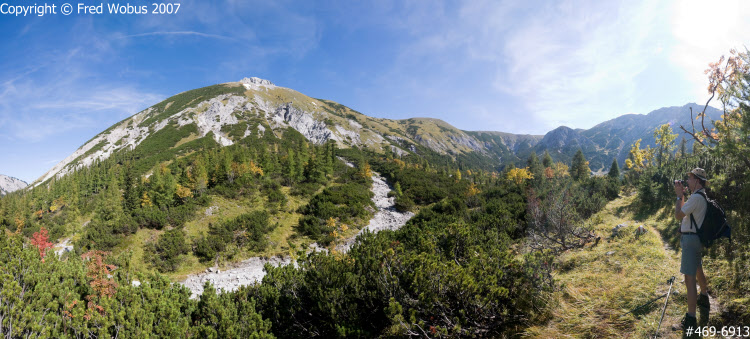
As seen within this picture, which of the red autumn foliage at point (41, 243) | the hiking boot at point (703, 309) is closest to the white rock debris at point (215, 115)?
the red autumn foliage at point (41, 243)

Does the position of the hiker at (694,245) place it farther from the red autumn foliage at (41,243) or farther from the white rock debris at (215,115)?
the white rock debris at (215,115)

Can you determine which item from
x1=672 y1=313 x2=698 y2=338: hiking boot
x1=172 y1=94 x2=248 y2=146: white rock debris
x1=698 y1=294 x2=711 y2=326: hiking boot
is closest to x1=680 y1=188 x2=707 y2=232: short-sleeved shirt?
x1=698 y1=294 x2=711 y2=326: hiking boot

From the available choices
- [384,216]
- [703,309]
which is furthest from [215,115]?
[703,309]

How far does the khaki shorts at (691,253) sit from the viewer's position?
3.49 m

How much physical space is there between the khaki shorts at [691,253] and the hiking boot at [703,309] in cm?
41

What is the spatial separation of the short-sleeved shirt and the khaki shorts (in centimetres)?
12

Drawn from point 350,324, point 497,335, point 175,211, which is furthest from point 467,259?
point 175,211

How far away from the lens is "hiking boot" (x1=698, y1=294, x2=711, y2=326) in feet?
11.0

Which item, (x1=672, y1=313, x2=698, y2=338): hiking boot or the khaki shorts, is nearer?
(x1=672, y1=313, x2=698, y2=338): hiking boot

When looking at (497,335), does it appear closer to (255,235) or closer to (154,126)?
(255,235)

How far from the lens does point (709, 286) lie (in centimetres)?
424

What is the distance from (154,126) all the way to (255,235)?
91.4 meters

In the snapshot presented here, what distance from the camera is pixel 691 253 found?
3.54 metres

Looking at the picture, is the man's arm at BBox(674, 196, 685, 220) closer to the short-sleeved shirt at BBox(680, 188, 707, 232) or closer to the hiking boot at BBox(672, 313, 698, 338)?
the short-sleeved shirt at BBox(680, 188, 707, 232)
